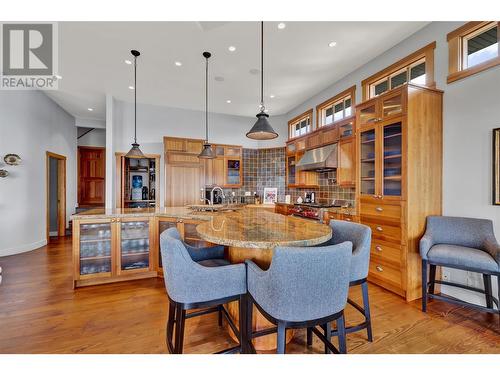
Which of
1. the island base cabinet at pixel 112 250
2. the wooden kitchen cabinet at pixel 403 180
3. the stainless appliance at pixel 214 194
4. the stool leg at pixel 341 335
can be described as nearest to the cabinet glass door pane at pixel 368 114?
the wooden kitchen cabinet at pixel 403 180

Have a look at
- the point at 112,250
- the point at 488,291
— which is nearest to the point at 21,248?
the point at 112,250

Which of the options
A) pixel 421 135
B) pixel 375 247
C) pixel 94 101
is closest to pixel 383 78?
pixel 421 135

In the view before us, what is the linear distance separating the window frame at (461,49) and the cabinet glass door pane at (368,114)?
0.79 m

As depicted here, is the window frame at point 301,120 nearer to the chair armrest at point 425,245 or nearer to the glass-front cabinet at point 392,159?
the glass-front cabinet at point 392,159

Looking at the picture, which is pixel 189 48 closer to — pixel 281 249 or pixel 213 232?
pixel 213 232

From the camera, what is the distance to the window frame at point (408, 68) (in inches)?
110

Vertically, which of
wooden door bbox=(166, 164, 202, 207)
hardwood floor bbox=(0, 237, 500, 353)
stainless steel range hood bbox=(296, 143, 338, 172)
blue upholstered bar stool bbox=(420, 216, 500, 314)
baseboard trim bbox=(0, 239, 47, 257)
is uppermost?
stainless steel range hood bbox=(296, 143, 338, 172)

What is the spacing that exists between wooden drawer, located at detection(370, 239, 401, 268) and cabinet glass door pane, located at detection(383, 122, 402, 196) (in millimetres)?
641

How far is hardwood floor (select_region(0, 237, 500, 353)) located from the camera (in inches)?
70.9

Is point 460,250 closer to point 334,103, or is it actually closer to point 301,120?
point 334,103

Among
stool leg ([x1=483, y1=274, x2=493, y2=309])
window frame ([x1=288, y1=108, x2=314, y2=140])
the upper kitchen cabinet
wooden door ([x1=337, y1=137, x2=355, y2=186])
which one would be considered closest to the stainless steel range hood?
wooden door ([x1=337, y1=137, x2=355, y2=186])

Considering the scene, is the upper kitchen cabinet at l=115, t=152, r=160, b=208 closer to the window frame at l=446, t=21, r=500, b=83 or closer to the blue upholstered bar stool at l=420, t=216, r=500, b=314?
the blue upholstered bar stool at l=420, t=216, r=500, b=314

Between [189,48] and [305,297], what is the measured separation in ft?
11.6

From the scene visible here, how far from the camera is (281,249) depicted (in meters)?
1.12
